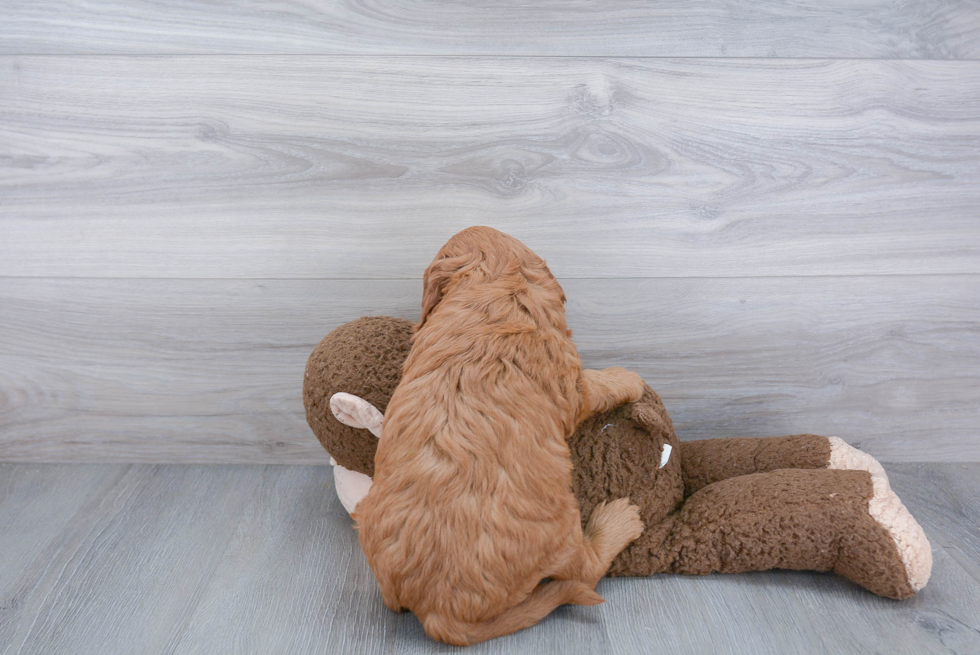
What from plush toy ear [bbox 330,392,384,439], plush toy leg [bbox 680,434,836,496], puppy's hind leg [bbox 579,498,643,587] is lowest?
puppy's hind leg [bbox 579,498,643,587]

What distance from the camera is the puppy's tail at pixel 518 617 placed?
3.00 feet

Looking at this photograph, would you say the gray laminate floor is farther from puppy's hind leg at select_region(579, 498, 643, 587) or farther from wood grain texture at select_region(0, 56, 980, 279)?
wood grain texture at select_region(0, 56, 980, 279)

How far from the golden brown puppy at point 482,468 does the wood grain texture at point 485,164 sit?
361 millimetres

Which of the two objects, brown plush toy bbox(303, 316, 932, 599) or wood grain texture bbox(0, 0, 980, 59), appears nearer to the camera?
brown plush toy bbox(303, 316, 932, 599)

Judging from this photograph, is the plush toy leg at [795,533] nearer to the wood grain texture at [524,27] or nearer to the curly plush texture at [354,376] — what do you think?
the curly plush texture at [354,376]

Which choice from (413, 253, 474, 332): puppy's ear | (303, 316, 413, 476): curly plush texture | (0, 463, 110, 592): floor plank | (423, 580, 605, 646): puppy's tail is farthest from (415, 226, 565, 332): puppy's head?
(0, 463, 110, 592): floor plank

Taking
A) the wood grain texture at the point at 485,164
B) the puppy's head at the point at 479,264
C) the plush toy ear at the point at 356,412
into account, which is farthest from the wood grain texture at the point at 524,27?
Result: the plush toy ear at the point at 356,412

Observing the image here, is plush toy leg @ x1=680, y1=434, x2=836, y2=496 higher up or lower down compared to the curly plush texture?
lower down

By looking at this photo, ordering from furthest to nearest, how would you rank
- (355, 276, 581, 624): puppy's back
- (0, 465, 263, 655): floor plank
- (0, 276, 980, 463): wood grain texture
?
(0, 276, 980, 463): wood grain texture
(0, 465, 263, 655): floor plank
(355, 276, 581, 624): puppy's back

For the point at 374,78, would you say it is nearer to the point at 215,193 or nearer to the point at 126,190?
the point at 215,193

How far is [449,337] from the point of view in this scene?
3.17 ft

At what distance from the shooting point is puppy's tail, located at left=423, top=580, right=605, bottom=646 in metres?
0.92

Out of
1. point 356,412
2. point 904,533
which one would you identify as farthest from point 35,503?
point 904,533

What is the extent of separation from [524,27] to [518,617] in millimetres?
1033
